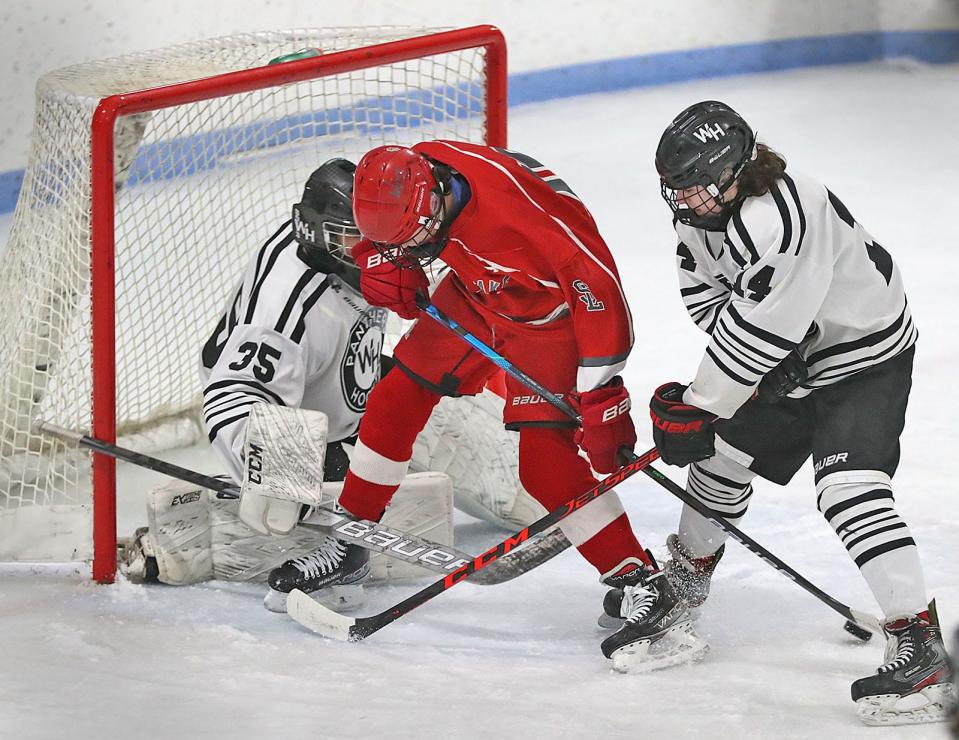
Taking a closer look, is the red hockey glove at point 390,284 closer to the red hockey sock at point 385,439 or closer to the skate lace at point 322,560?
the red hockey sock at point 385,439

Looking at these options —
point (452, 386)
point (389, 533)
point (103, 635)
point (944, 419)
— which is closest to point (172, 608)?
point (103, 635)

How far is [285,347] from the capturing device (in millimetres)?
2418

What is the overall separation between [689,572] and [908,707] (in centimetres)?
53

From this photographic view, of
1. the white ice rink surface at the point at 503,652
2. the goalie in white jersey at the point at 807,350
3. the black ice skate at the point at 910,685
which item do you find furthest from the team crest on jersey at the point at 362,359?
the black ice skate at the point at 910,685

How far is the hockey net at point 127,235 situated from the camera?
243 centimetres

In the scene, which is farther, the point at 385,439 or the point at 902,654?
the point at 385,439

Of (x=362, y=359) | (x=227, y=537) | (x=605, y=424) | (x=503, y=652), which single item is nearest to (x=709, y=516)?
(x=605, y=424)

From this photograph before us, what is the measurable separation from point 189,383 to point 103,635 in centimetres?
101

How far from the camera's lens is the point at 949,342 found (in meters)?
3.75

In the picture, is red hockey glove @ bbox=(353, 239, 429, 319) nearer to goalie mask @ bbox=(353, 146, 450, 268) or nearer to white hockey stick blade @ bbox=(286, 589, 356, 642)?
goalie mask @ bbox=(353, 146, 450, 268)

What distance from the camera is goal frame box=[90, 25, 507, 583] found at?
232 centimetres

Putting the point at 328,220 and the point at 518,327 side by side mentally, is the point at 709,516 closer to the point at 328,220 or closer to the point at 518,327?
the point at 518,327

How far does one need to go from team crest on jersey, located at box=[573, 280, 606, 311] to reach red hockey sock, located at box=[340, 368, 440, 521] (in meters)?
0.41

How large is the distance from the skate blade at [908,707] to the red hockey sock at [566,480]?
1.65 feet
